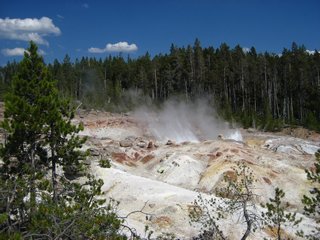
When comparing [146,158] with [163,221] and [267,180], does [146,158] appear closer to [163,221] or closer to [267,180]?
[267,180]

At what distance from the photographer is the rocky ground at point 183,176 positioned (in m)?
22.2

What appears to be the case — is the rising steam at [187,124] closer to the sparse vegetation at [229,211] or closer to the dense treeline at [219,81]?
the dense treeline at [219,81]

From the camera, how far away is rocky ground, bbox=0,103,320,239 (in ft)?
72.7

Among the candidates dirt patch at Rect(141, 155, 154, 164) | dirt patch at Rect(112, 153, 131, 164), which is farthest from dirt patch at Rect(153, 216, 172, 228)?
dirt patch at Rect(141, 155, 154, 164)

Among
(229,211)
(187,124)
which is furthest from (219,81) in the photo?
→ (229,211)

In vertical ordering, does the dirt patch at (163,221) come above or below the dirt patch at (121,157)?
below

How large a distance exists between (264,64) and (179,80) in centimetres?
1866

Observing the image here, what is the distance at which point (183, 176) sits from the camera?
31.8 m

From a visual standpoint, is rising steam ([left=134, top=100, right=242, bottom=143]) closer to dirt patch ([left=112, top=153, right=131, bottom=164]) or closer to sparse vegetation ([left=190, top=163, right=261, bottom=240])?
dirt patch ([left=112, top=153, right=131, bottom=164])

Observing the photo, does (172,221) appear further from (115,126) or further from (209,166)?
(115,126)

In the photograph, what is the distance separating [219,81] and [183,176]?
57.2 metres

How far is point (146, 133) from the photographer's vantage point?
54.4 metres

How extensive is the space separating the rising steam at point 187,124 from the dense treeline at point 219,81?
3.74 meters

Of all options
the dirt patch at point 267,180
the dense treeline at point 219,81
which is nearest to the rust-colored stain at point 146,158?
the dirt patch at point 267,180
